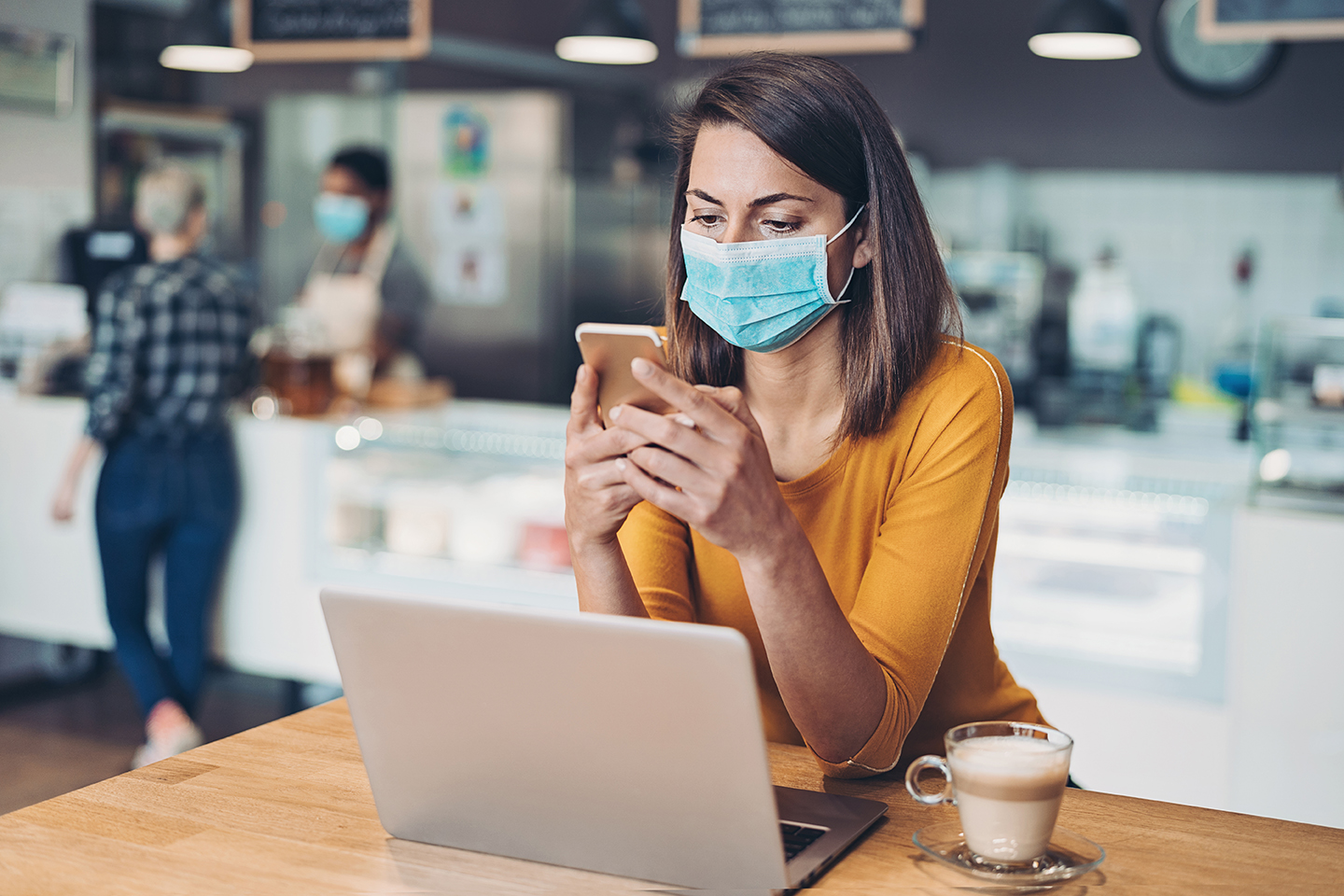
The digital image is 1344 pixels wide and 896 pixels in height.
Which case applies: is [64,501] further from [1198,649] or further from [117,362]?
[1198,649]

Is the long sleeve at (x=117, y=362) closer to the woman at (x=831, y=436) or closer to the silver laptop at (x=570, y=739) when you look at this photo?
the woman at (x=831, y=436)

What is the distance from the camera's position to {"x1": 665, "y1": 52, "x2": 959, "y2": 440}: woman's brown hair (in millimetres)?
1337

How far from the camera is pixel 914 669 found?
49.5 inches

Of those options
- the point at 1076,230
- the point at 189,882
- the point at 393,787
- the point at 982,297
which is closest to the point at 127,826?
the point at 189,882

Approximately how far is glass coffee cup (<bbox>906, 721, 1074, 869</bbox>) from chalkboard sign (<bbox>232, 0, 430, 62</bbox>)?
10.6ft

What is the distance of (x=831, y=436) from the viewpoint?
4.74 feet

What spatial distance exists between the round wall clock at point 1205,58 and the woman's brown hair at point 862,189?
377cm

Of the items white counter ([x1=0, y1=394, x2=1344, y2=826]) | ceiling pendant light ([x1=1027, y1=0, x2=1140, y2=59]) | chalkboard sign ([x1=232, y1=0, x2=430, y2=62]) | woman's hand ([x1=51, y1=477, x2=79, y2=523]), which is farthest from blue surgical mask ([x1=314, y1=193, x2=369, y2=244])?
ceiling pendant light ([x1=1027, y1=0, x2=1140, y2=59])

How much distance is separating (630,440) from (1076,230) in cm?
451

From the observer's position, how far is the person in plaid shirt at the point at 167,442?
11.5 ft

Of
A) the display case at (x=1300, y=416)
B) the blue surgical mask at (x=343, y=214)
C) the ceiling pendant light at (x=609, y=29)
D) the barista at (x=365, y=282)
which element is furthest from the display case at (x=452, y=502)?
the display case at (x=1300, y=416)

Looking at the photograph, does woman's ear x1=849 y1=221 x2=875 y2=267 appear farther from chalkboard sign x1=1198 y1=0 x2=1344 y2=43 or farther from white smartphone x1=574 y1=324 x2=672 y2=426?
chalkboard sign x1=1198 y1=0 x2=1344 y2=43

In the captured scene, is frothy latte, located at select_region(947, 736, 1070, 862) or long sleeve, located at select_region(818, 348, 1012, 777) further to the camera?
long sleeve, located at select_region(818, 348, 1012, 777)

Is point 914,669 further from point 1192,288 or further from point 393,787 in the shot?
point 1192,288
